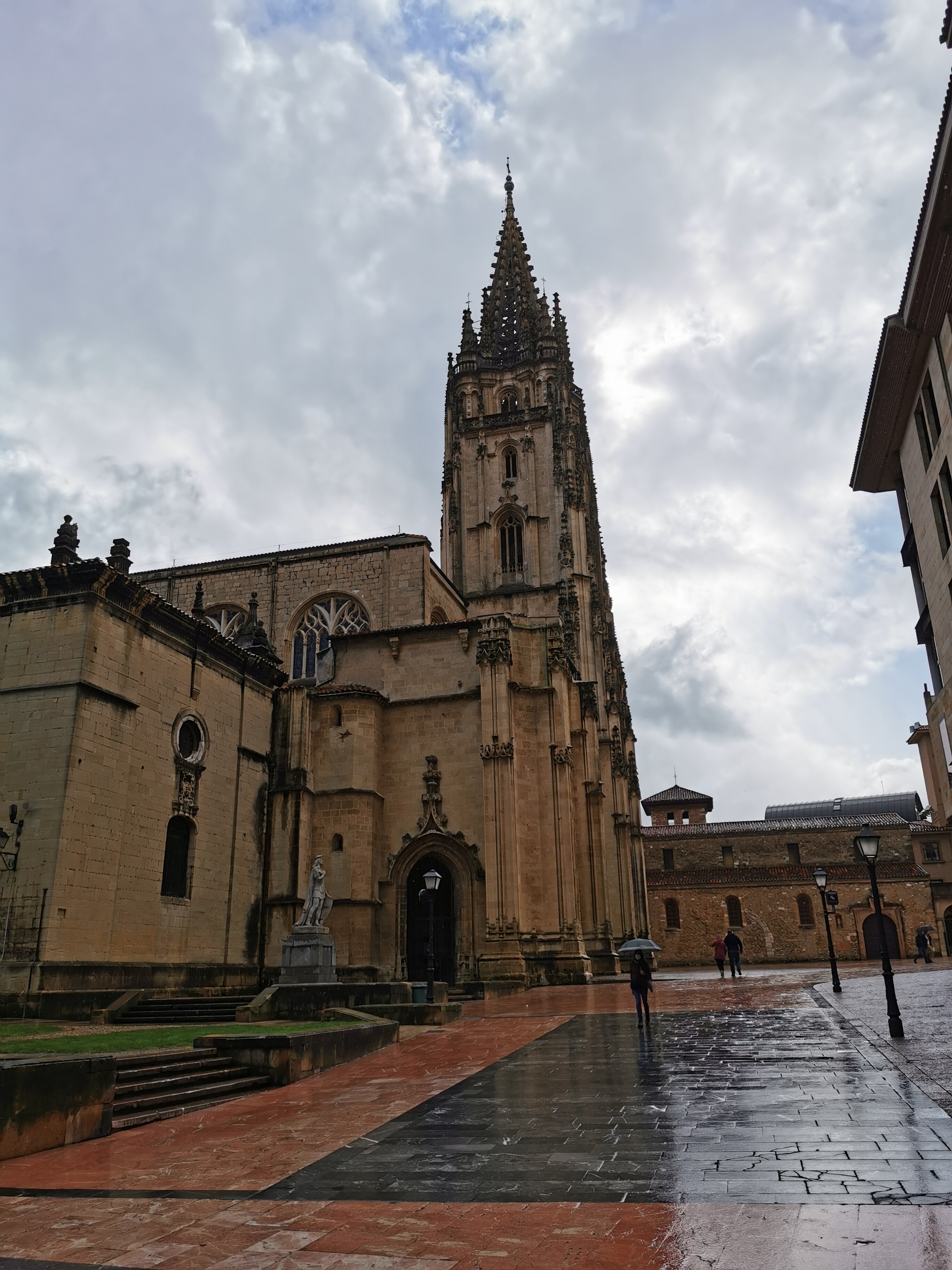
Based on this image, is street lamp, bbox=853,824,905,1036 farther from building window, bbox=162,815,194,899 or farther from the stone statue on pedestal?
building window, bbox=162,815,194,899

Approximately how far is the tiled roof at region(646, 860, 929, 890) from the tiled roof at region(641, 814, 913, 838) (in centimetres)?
359

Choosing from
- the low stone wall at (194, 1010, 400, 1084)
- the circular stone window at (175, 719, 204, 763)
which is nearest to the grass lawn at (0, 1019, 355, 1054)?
the low stone wall at (194, 1010, 400, 1084)

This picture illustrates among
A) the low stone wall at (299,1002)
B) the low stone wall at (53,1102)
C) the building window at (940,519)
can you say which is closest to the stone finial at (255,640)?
the low stone wall at (299,1002)

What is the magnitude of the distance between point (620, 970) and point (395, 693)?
1724 cm

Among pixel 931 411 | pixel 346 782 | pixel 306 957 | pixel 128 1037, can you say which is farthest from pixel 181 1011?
pixel 931 411

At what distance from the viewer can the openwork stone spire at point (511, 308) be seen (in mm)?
60000

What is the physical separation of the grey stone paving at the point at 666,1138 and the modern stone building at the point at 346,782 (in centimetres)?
1252

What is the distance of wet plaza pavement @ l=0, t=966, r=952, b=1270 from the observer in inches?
194

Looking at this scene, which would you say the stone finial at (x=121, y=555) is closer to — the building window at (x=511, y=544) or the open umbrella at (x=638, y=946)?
the open umbrella at (x=638, y=946)

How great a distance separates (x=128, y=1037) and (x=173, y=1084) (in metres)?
3.84

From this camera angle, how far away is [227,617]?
42344mm

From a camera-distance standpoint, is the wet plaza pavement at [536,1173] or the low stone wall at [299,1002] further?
the low stone wall at [299,1002]

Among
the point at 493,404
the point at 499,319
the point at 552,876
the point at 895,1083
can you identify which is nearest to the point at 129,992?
the point at 552,876

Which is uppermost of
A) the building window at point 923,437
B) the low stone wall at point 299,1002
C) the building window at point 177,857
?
the building window at point 923,437
